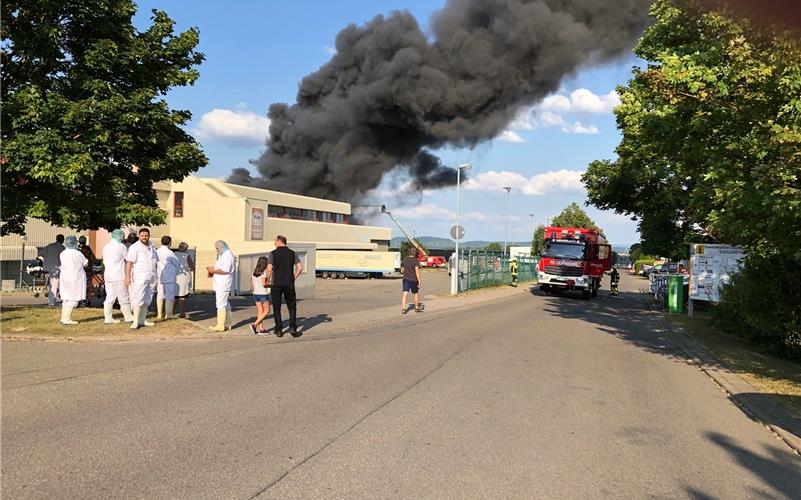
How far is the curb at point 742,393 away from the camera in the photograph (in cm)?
543

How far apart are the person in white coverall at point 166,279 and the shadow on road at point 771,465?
875cm

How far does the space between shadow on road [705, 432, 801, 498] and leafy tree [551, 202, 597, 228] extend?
224 feet

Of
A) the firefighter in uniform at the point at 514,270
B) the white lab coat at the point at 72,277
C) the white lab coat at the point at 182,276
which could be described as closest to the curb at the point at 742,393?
the white lab coat at the point at 182,276

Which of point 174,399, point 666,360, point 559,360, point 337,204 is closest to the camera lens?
point 174,399

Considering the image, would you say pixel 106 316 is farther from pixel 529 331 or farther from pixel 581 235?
pixel 581 235

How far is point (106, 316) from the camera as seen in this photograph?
1014cm

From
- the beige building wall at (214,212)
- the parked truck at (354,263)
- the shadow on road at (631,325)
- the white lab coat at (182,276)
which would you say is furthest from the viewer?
the beige building wall at (214,212)

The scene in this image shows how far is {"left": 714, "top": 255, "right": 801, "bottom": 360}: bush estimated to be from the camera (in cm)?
962

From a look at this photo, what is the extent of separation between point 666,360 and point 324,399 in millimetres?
6113

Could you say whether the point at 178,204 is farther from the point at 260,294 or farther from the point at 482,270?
the point at 260,294

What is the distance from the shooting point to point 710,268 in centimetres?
1559

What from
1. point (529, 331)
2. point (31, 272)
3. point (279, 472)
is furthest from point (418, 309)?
point (31, 272)

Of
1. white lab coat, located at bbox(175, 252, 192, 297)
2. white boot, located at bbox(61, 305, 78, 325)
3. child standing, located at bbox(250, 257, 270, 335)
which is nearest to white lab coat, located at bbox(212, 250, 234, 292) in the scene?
child standing, located at bbox(250, 257, 270, 335)

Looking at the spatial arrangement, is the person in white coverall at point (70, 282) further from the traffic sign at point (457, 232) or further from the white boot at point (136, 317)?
the traffic sign at point (457, 232)
